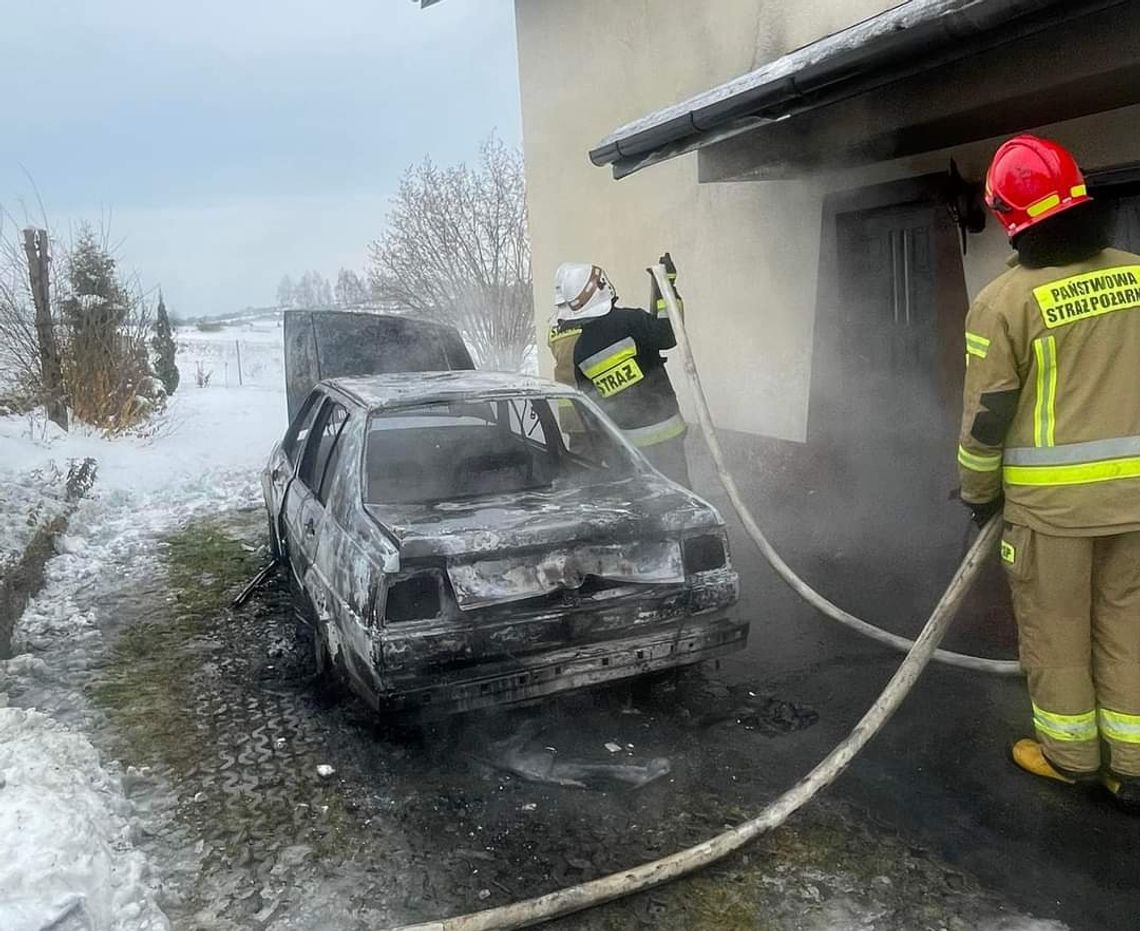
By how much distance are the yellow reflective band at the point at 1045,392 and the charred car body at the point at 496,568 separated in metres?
1.27

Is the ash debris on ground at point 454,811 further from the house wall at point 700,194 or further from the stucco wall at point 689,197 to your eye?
the stucco wall at point 689,197

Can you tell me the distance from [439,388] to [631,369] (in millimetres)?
1281

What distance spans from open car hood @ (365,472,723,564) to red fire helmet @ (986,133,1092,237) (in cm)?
159

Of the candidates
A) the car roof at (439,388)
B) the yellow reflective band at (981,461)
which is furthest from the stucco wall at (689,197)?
the yellow reflective band at (981,461)

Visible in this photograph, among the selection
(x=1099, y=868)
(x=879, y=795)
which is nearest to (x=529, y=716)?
(x=879, y=795)

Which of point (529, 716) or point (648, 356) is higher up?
point (648, 356)

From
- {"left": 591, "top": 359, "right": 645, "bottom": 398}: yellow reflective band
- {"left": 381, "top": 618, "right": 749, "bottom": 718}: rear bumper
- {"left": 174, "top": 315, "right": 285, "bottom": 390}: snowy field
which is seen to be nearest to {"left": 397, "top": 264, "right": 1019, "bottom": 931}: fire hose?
{"left": 381, "top": 618, "right": 749, "bottom": 718}: rear bumper

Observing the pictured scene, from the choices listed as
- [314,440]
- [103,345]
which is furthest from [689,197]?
[103,345]

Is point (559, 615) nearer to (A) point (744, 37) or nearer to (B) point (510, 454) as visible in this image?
(B) point (510, 454)

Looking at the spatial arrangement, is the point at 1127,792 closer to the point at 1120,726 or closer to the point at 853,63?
the point at 1120,726

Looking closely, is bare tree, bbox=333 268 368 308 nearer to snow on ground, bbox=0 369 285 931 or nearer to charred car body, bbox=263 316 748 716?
snow on ground, bbox=0 369 285 931

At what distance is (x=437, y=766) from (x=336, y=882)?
2.50 feet

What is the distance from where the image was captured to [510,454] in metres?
4.64

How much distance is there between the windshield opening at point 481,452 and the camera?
4.23 metres
